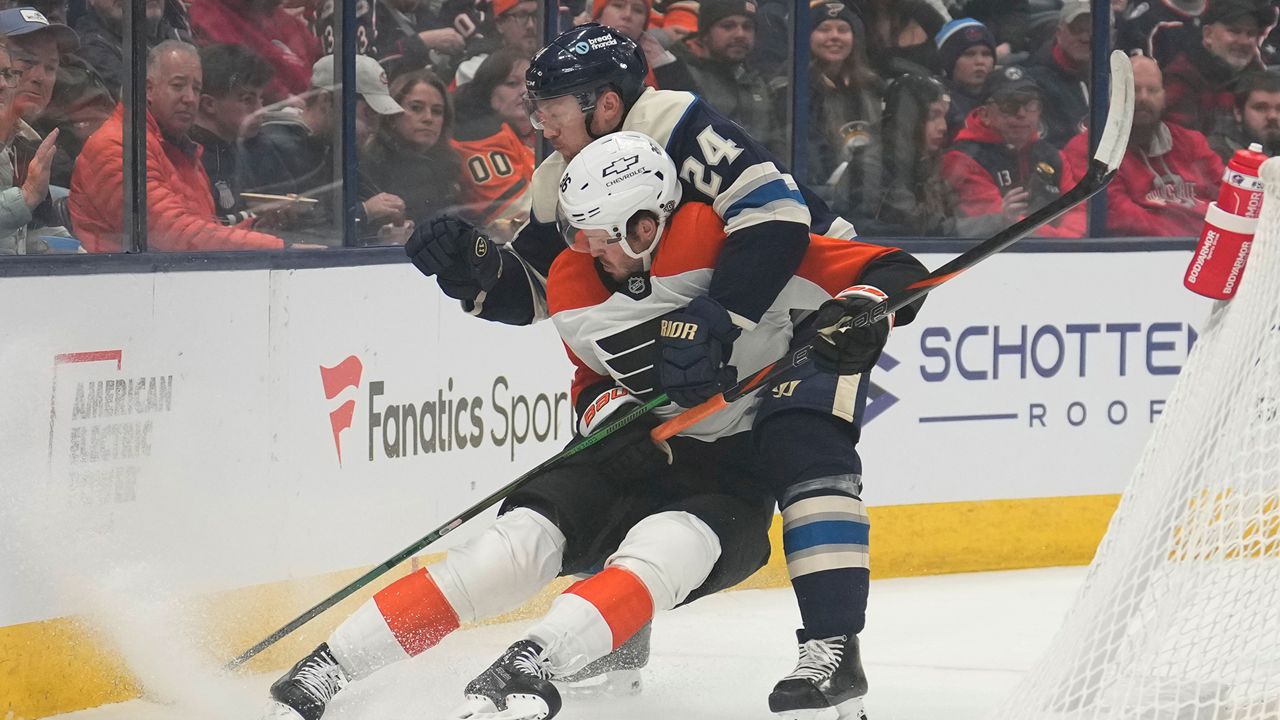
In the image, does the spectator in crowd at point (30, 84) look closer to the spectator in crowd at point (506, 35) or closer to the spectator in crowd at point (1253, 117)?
the spectator in crowd at point (506, 35)

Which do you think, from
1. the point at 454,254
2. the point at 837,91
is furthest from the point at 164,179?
the point at 837,91

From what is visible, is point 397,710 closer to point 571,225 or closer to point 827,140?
point 571,225

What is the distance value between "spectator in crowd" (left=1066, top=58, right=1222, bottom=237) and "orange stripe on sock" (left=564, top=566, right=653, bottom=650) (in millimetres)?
3222

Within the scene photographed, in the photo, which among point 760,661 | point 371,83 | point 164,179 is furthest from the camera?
point 371,83

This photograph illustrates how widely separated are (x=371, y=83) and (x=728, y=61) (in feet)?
3.71

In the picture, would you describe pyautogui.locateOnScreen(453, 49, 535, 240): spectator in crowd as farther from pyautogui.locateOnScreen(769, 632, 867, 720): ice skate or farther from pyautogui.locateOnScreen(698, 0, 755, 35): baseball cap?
pyautogui.locateOnScreen(769, 632, 867, 720): ice skate

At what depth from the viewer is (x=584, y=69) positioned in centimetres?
297

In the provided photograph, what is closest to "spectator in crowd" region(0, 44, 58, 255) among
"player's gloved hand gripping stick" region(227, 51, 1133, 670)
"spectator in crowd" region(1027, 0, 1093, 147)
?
"player's gloved hand gripping stick" region(227, 51, 1133, 670)

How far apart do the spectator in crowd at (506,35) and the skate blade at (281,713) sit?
2.30m

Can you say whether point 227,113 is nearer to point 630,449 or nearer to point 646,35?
point 646,35

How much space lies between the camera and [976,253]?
3014 millimetres

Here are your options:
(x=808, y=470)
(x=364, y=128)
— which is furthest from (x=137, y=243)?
(x=808, y=470)

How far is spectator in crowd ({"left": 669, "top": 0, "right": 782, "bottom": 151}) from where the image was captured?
5.06 metres

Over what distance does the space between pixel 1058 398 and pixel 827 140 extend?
3.39ft
